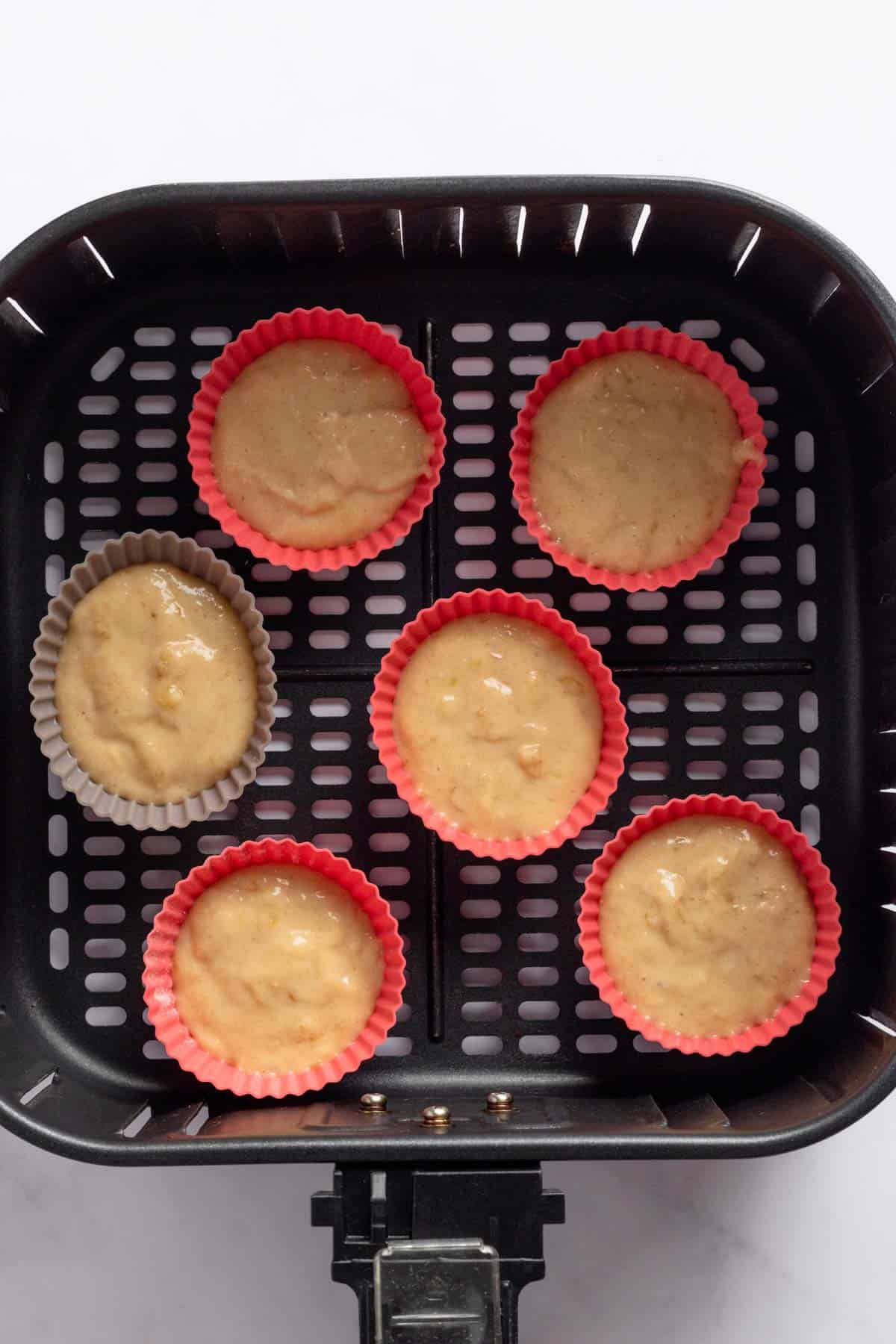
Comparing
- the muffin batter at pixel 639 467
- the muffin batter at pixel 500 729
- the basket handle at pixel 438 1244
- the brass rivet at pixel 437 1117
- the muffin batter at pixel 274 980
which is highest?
the muffin batter at pixel 639 467

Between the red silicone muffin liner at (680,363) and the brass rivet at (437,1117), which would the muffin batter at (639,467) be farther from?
the brass rivet at (437,1117)

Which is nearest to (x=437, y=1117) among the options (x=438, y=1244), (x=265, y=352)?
(x=438, y=1244)

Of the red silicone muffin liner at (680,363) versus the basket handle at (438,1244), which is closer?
the basket handle at (438,1244)

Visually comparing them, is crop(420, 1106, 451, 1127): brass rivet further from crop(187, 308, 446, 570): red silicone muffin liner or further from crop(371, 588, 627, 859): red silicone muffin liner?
crop(187, 308, 446, 570): red silicone muffin liner

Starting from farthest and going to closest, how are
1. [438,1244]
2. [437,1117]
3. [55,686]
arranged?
[55,686]
[437,1117]
[438,1244]

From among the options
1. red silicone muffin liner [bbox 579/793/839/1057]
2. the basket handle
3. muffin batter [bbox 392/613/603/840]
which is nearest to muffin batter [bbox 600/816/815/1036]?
red silicone muffin liner [bbox 579/793/839/1057]

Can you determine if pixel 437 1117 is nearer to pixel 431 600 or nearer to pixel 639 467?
pixel 431 600

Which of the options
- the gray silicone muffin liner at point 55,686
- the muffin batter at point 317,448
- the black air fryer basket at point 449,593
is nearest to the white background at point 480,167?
the black air fryer basket at point 449,593
